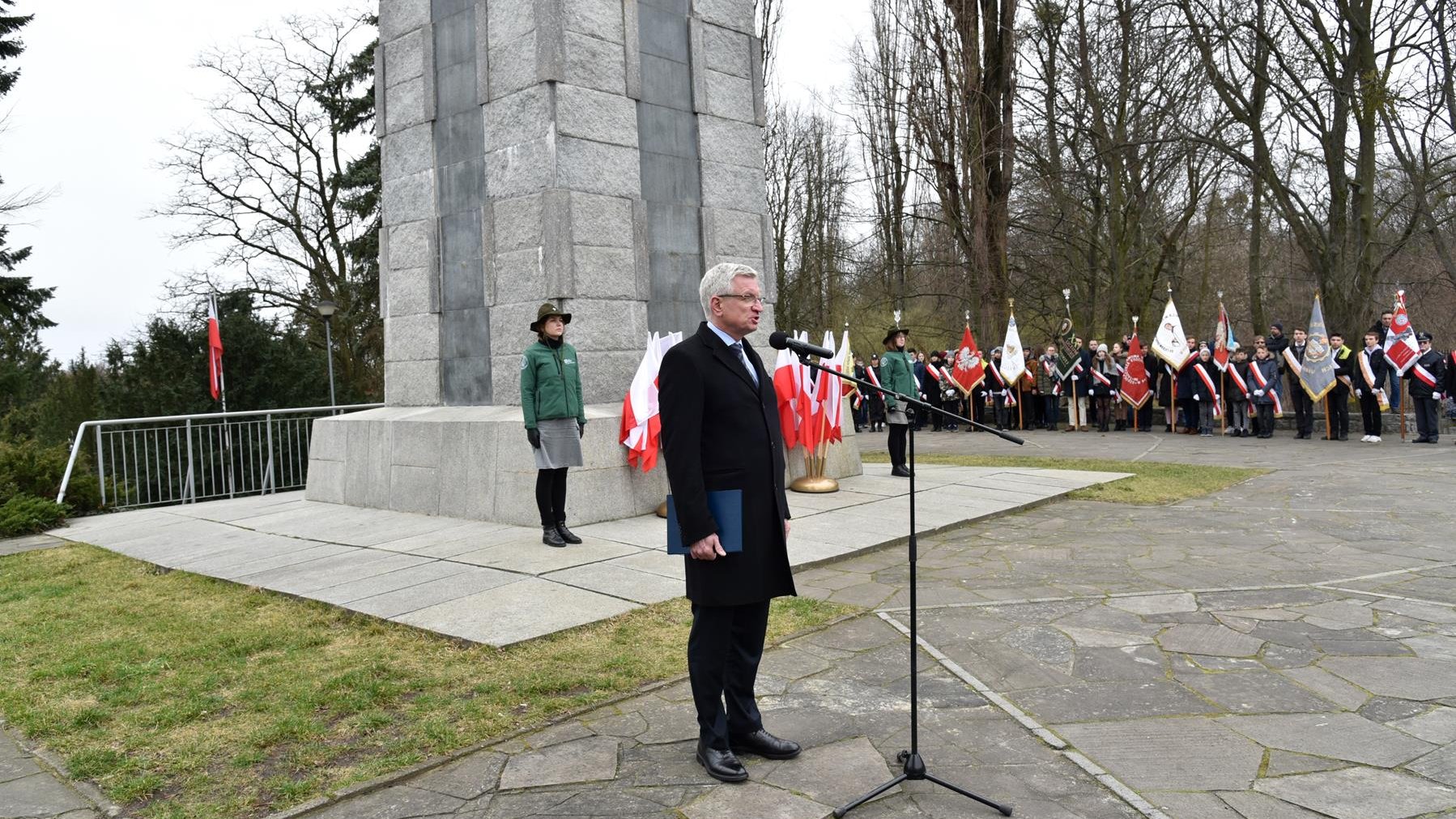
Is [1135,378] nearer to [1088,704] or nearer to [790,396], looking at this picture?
[790,396]

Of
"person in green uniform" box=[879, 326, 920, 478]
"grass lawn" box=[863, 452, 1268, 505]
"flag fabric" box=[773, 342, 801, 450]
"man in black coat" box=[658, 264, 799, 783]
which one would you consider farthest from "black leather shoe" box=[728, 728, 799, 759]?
"person in green uniform" box=[879, 326, 920, 478]

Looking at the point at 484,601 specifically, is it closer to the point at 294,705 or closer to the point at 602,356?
the point at 294,705

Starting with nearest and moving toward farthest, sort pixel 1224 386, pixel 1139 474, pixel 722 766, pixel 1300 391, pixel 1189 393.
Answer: pixel 722 766
pixel 1139 474
pixel 1300 391
pixel 1224 386
pixel 1189 393

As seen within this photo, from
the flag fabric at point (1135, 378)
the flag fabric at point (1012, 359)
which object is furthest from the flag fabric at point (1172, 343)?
the flag fabric at point (1012, 359)

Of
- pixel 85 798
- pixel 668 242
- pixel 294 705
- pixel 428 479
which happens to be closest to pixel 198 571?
pixel 428 479

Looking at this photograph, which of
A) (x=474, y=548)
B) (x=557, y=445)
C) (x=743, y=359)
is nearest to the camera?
(x=743, y=359)

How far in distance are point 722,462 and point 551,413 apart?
4.40 meters

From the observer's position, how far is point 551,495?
782 centimetres

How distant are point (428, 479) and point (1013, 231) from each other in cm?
2196

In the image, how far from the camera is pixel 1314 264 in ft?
67.7

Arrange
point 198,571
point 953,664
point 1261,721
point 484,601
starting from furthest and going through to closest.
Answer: point 198,571
point 484,601
point 953,664
point 1261,721

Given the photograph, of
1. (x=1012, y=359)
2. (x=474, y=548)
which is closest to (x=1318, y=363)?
(x=1012, y=359)

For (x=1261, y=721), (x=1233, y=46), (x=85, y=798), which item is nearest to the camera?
(x=85, y=798)

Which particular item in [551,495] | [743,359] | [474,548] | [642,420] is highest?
[743,359]
